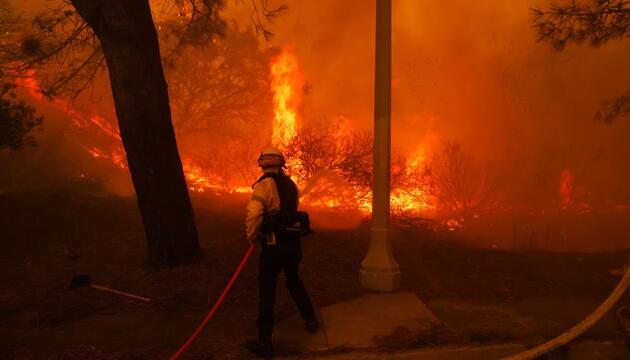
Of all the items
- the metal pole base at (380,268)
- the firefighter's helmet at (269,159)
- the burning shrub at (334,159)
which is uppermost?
the burning shrub at (334,159)

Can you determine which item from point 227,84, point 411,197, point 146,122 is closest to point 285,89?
point 227,84

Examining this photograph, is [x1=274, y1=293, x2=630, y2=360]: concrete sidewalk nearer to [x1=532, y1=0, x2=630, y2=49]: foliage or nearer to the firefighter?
the firefighter

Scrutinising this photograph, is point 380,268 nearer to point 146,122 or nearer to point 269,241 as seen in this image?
point 269,241

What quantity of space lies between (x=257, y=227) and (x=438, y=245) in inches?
192

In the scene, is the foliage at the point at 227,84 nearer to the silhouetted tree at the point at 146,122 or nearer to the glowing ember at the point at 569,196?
the silhouetted tree at the point at 146,122

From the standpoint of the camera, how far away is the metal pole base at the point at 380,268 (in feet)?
18.2

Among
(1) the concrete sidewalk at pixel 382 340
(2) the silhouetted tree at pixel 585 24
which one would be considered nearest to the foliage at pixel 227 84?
(2) the silhouetted tree at pixel 585 24

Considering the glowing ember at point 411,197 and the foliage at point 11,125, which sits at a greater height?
the foliage at point 11,125

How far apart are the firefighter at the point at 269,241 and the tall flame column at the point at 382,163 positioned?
1653mm

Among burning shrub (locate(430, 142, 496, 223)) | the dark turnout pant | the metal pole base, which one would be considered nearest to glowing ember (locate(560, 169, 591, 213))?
burning shrub (locate(430, 142, 496, 223))

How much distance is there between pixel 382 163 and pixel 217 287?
270 centimetres


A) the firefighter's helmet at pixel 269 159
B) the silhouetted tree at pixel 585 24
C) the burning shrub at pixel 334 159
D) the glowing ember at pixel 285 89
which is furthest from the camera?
the glowing ember at pixel 285 89

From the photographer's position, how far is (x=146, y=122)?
230 inches

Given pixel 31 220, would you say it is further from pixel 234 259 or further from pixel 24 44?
pixel 234 259
